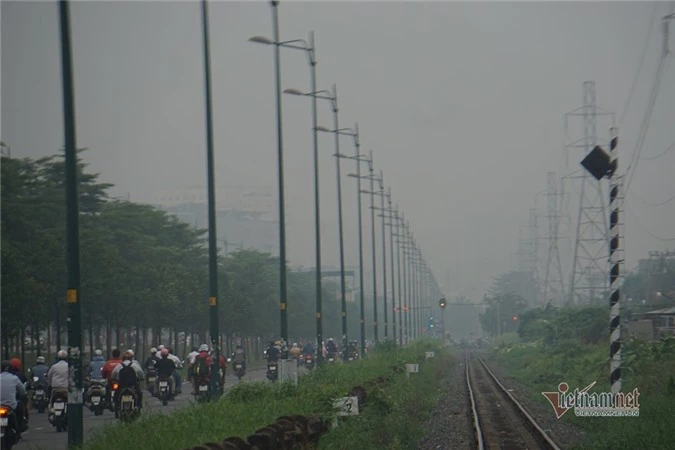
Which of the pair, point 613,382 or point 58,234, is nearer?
point 613,382

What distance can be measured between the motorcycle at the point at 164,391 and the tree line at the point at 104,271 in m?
8.90

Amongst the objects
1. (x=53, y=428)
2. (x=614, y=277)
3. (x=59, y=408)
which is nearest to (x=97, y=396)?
(x=53, y=428)

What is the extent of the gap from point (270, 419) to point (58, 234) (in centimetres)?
4138

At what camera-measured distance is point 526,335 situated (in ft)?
357

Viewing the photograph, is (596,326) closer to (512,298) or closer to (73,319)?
(73,319)

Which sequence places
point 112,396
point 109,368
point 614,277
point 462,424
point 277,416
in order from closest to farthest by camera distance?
point 277,416 < point 614,277 < point 462,424 < point 109,368 < point 112,396

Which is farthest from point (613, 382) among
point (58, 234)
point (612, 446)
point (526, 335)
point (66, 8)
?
point (526, 335)

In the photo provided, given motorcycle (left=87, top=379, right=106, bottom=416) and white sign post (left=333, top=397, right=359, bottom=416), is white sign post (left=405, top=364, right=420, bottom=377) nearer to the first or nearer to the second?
motorcycle (left=87, top=379, right=106, bottom=416)

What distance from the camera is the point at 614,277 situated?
A: 26.9 m

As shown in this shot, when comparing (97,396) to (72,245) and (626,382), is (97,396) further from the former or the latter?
(626,382)

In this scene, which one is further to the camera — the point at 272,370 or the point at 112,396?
the point at 272,370

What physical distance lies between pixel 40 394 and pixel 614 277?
72.0 feet

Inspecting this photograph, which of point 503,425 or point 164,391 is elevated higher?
point 164,391

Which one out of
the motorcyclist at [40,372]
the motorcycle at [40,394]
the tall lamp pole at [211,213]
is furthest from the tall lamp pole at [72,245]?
the motorcycle at [40,394]
